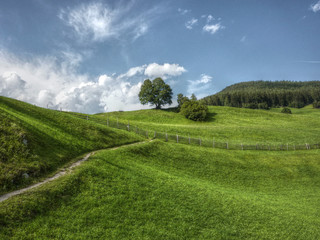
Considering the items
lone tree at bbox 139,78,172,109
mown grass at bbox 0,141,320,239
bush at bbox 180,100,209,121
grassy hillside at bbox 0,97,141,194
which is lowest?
mown grass at bbox 0,141,320,239

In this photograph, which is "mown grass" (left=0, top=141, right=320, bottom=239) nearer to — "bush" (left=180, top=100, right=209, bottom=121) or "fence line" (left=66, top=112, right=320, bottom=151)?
"fence line" (left=66, top=112, right=320, bottom=151)

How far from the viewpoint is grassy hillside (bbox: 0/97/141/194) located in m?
14.8

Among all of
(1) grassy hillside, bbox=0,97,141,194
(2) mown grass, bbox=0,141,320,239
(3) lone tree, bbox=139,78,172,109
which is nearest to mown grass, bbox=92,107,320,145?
(3) lone tree, bbox=139,78,172,109

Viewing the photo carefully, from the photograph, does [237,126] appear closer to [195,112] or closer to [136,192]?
[195,112]

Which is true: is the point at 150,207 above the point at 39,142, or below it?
below

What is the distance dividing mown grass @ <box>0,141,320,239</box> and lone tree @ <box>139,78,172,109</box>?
2677 inches

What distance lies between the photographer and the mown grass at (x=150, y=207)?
11.3 meters

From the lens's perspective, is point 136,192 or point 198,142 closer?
point 136,192

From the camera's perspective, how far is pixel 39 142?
2088 cm

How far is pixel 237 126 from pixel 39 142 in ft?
205

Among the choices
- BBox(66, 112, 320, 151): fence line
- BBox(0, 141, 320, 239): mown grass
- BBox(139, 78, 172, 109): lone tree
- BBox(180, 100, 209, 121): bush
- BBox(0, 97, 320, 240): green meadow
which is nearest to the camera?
BBox(0, 141, 320, 239): mown grass

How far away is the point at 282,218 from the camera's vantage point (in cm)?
1756

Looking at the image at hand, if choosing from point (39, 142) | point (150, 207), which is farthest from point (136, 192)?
point (39, 142)

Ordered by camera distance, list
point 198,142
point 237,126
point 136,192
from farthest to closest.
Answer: point 237,126
point 198,142
point 136,192
